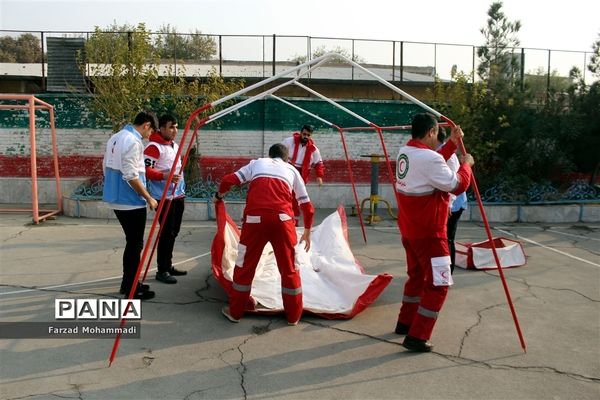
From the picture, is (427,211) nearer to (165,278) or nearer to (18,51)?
→ (165,278)

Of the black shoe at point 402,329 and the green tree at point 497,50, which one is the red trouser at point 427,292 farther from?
the green tree at point 497,50

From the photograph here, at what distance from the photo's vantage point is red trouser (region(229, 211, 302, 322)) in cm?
484

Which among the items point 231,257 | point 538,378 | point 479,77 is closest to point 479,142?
point 479,77

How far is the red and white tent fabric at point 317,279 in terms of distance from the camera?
17.5 feet

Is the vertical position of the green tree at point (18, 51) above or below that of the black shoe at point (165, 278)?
above

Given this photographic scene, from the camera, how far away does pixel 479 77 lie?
13312mm

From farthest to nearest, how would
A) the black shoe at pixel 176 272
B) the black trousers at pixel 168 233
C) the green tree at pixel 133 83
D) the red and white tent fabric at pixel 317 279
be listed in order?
the green tree at pixel 133 83 → the black shoe at pixel 176 272 → the black trousers at pixel 168 233 → the red and white tent fabric at pixel 317 279

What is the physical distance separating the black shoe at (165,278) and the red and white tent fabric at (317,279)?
0.79m

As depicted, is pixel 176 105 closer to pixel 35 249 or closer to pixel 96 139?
pixel 96 139

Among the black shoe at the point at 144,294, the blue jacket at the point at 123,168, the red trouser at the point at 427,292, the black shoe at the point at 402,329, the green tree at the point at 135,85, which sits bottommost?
the black shoe at the point at 402,329

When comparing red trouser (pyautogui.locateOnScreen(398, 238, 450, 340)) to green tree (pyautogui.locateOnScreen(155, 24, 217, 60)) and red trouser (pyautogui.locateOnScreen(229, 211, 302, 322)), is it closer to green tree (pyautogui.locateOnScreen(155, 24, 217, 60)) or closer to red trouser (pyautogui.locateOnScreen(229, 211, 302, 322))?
red trouser (pyautogui.locateOnScreen(229, 211, 302, 322))

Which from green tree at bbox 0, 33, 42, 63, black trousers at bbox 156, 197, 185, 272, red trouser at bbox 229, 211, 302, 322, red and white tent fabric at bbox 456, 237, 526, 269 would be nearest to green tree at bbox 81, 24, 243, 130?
green tree at bbox 0, 33, 42, 63

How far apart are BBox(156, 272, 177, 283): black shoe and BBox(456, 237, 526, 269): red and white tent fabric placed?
12.7ft

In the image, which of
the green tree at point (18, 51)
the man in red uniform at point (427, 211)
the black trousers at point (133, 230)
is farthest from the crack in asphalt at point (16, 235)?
the green tree at point (18, 51)
